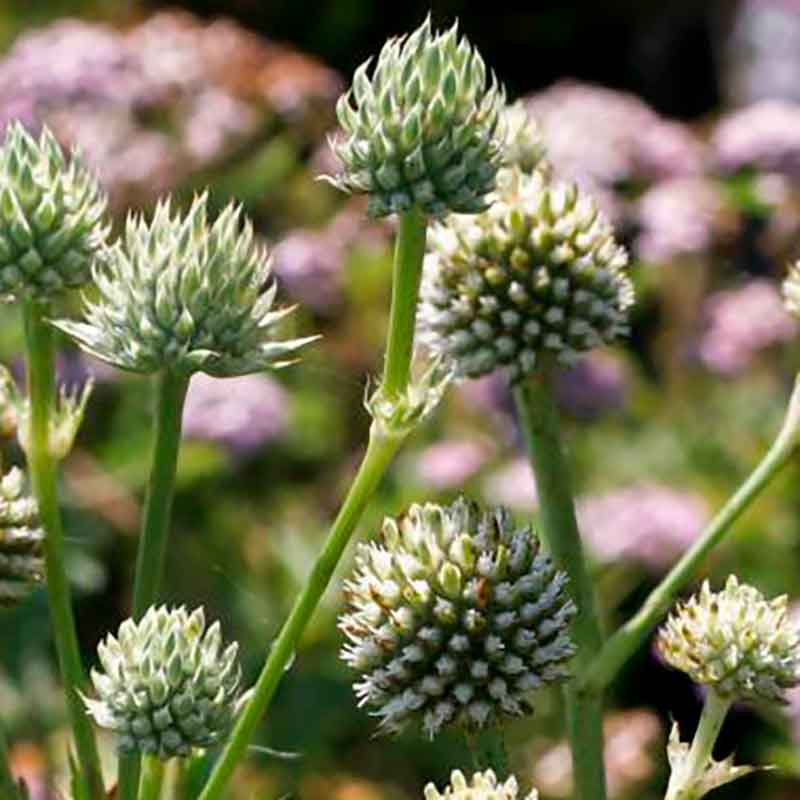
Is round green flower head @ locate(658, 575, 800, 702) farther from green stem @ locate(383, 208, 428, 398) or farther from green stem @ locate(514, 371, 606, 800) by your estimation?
green stem @ locate(383, 208, 428, 398)

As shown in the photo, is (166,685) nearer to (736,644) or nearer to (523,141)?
(736,644)

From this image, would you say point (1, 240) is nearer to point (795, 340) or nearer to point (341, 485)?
point (341, 485)

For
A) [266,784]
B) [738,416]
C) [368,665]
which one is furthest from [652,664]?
[368,665]

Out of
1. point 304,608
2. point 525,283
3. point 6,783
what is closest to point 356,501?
A: point 304,608

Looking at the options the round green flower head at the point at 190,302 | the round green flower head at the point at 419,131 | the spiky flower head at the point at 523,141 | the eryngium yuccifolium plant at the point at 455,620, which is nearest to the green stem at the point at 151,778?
the eryngium yuccifolium plant at the point at 455,620

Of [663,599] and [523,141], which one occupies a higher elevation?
[523,141]
